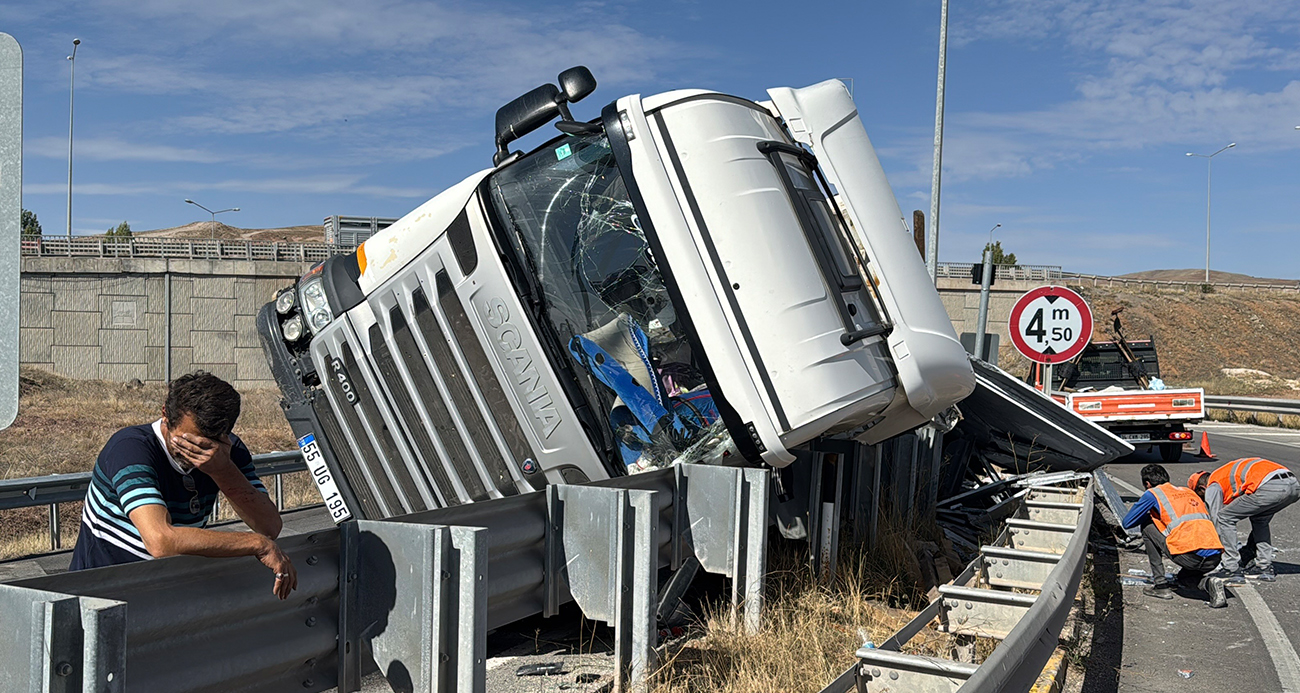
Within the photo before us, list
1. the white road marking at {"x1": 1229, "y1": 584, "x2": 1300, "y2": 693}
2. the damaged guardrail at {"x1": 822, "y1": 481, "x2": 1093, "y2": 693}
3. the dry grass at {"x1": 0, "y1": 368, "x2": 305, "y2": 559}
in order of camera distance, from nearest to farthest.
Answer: the damaged guardrail at {"x1": 822, "y1": 481, "x2": 1093, "y2": 693}, the white road marking at {"x1": 1229, "y1": 584, "x2": 1300, "y2": 693}, the dry grass at {"x1": 0, "y1": 368, "x2": 305, "y2": 559}

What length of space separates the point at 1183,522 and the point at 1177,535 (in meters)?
0.13

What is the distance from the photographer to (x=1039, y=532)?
6773 millimetres

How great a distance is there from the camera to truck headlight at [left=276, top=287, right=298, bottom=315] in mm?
6656

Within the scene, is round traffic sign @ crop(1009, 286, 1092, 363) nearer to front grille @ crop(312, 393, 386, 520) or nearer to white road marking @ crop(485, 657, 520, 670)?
front grille @ crop(312, 393, 386, 520)

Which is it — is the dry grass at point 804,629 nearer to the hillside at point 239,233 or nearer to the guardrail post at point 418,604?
the guardrail post at point 418,604

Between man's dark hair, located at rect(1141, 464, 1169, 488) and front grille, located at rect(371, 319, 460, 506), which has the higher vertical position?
front grille, located at rect(371, 319, 460, 506)

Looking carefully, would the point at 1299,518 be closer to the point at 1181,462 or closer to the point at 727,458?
the point at 1181,462

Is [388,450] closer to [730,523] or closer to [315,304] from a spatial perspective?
[315,304]

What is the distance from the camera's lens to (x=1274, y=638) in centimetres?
645

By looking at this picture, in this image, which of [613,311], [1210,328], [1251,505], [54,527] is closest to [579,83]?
[613,311]

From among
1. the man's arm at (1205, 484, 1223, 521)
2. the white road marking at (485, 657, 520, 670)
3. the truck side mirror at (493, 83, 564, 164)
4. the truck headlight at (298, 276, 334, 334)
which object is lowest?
the white road marking at (485, 657, 520, 670)

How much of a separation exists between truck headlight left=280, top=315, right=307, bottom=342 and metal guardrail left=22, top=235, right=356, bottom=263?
40775mm

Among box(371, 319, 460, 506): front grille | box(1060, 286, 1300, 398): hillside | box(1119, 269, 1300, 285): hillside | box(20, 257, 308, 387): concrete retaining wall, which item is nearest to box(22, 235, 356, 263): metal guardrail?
box(20, 257, 308, 387): concrete retaining wall

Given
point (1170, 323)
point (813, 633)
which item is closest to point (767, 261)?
point (813, 633)
